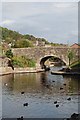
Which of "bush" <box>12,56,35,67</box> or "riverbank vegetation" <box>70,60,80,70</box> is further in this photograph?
"bush" <box>12,56,35,67</box>

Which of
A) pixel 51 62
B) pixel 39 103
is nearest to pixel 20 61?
pixel 39 103

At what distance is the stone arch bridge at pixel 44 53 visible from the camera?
65.8 m

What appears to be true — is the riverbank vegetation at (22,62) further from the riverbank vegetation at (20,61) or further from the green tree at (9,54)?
the green tree at (9,54)

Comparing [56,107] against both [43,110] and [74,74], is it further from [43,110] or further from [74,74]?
[74,74]

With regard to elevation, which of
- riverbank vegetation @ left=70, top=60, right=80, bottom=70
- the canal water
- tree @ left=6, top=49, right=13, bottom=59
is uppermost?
tree @ left=6, top=49, right=13, bottom=59

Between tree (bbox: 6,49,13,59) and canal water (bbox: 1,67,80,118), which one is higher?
tree (bbox: 6,49,13,59)

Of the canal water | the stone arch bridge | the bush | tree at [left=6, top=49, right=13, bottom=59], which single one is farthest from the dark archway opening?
the canal water

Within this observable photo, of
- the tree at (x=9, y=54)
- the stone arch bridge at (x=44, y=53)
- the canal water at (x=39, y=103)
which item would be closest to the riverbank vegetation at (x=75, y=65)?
the stone arch bridge at (x=44, y=53)

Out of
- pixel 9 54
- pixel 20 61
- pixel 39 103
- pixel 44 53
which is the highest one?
pixel 44 53

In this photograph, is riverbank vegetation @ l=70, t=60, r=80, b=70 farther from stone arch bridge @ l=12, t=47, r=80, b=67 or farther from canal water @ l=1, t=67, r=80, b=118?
canal water @ l=1, t=67, r=80, b=118

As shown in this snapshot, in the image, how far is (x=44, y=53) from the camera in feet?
219

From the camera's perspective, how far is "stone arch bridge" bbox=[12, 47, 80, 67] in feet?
216

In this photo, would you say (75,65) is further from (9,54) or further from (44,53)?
(9,54)

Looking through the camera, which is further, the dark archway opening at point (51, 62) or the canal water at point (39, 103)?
the dark archway opening at point (51, 62)
